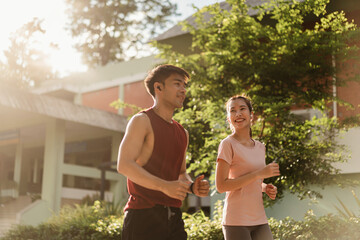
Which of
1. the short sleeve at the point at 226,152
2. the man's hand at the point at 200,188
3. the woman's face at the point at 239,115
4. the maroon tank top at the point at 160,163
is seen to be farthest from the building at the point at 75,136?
the man's hand at the point at 200,188

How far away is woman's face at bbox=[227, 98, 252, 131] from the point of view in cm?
364

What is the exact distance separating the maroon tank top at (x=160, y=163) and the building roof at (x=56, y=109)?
45.6ft

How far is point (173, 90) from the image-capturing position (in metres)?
3.06

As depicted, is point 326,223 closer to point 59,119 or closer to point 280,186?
point 280,186

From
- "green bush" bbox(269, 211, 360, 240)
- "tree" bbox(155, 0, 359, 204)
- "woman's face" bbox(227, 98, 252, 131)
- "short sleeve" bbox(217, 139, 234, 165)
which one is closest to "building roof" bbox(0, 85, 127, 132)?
"tree" bbox(155, 0, 359, 204)

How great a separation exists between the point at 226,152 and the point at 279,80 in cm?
639

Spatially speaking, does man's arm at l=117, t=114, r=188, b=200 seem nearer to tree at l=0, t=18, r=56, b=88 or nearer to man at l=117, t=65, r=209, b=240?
man at l=117, t=65, r=209, b=240

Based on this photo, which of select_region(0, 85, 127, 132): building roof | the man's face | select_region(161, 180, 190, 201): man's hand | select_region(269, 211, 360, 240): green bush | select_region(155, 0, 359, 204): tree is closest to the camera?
select_region(161, 180, 190, 201): man's hand

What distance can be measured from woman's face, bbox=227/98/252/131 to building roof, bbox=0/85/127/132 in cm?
1354

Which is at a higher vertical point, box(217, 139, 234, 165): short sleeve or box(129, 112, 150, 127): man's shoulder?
box(129, 112, 150, 127): man's shoulder

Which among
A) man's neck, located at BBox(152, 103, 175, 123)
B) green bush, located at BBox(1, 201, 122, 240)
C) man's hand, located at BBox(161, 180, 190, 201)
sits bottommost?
green bush, located at BBox(1, 201, 122, 240)

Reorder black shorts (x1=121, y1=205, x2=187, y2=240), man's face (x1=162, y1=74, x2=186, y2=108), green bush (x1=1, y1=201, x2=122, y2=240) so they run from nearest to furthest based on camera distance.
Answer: black shorts (x1=121, y1=205, x2=187, y2=240) < man's face (x1=162, y1=74, x2=186, y2=108) < green bush (x1=1, y1=201, x2=122, y2=240)

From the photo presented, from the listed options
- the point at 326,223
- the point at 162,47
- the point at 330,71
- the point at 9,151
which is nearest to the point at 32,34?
the point at 9,151

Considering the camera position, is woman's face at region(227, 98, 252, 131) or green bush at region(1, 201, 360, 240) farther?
green bush at region(1, 201, 360, 240)
